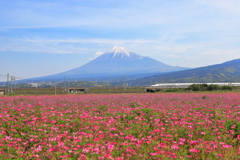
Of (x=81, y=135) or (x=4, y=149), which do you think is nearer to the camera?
(x=4, y=149)

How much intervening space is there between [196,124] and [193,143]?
113 inches

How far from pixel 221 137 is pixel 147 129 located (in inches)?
111

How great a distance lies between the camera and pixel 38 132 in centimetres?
908

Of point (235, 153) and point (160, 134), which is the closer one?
point (235, 153)

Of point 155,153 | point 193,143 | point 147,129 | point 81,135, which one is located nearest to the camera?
point 155,153

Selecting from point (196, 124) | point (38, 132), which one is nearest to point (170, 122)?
point (196, 124)

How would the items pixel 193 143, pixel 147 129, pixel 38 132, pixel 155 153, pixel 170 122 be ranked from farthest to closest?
pixel 170 122 < pixel 147 129 < pixel 38 132 < pixel 193 143 < pixel 155 153

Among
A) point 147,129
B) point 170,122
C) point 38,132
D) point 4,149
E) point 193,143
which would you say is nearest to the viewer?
point 4,149

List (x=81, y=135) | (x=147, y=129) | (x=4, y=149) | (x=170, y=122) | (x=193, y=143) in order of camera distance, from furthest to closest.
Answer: (x=170, y=122)
(x=147, y=129)
(x=81, y=135)
(x=193, y=143)
(x=4, y=149)

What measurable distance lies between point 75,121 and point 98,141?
130 inches

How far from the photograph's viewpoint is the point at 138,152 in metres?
6.88

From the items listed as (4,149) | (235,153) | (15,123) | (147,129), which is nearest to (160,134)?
(147,129)

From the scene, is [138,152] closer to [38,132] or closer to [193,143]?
[193,143]

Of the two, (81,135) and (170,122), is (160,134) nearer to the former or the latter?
(170,122)
